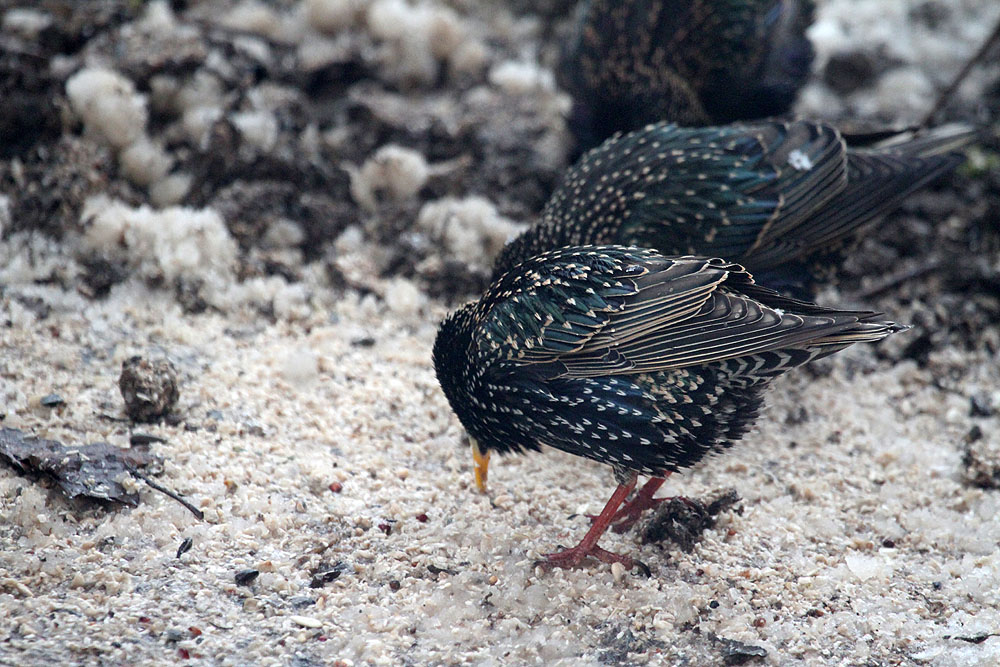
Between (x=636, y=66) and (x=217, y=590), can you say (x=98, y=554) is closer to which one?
(x=217, y=590)

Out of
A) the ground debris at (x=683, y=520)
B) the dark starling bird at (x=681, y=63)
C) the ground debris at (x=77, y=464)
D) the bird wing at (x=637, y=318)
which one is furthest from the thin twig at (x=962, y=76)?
the ground debris at (x=77, y=464)

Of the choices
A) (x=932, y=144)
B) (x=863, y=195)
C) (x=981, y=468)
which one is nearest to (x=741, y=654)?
(x=981, y=468)

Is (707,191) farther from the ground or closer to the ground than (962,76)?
closer to the ground

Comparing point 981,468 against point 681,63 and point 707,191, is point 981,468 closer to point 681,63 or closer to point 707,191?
point 707,191

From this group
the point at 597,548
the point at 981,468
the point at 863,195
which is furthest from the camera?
the point at 863,195

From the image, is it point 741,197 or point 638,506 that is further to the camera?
point 741,197

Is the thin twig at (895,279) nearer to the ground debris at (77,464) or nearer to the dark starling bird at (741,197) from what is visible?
the dark starling bird at (741,197)
